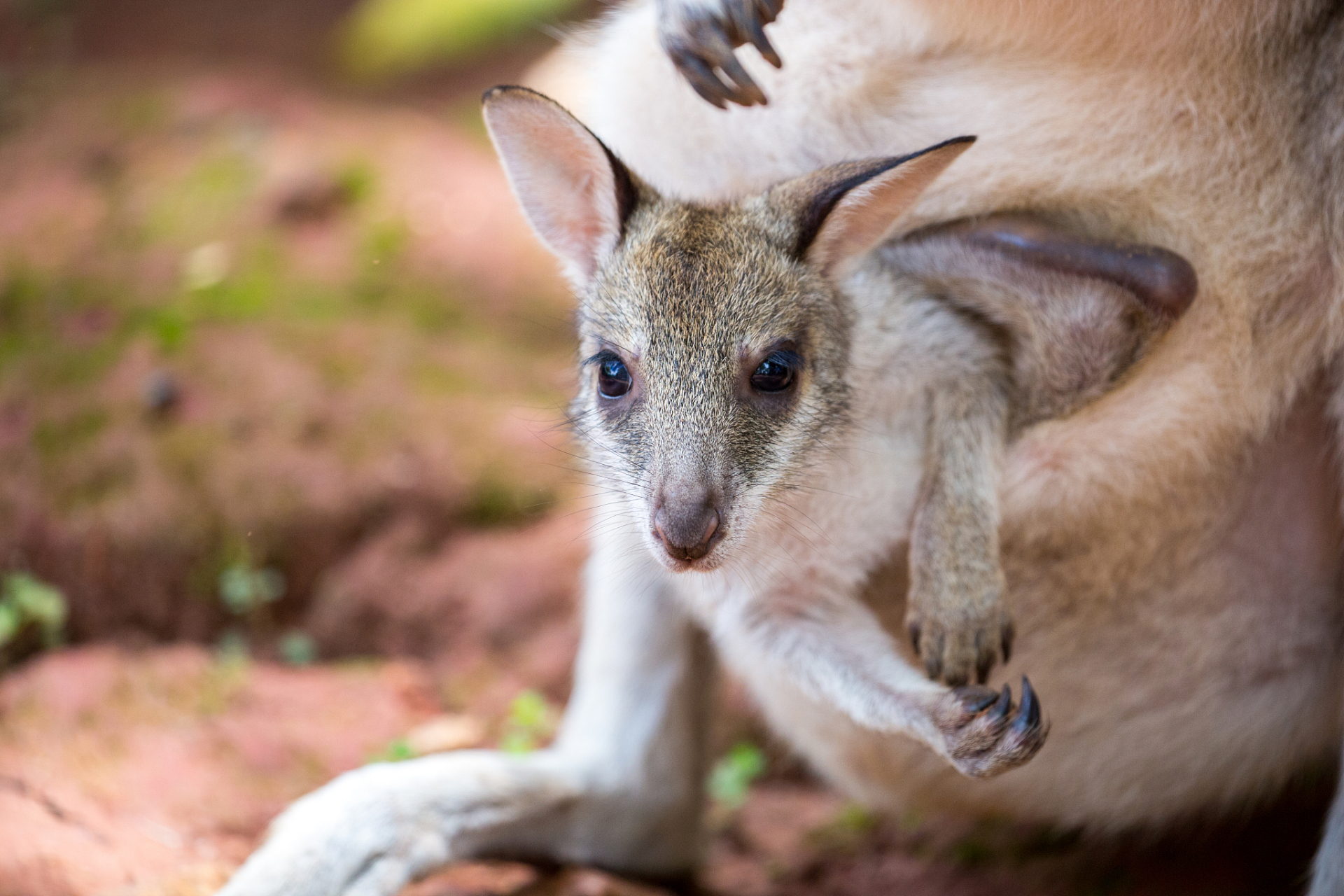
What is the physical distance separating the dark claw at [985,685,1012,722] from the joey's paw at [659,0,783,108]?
979mm

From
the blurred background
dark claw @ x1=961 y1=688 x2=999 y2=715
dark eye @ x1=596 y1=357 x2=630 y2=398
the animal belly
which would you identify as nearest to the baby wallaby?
dark eye @ x1=596 y1=357 x2=630 y2=398

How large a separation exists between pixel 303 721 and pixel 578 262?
4.99 ft

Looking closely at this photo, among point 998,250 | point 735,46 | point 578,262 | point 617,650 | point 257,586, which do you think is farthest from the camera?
point 257,586

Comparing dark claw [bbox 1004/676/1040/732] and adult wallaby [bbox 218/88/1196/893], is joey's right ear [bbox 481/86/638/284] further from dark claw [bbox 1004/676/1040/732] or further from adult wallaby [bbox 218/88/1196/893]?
dark claw [bbox 1004/676/1040/732]

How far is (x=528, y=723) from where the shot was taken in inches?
126

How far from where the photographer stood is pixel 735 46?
206 cm

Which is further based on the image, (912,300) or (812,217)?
(912,300)

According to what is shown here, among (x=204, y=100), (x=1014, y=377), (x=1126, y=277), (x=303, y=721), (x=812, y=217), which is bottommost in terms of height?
(x=303, y=721)

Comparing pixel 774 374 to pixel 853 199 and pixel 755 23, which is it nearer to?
pixel 853 199

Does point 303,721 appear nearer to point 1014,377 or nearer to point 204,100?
point 1014,377

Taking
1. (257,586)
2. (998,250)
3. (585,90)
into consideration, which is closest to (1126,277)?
(998,250)

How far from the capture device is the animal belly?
7.80 feet

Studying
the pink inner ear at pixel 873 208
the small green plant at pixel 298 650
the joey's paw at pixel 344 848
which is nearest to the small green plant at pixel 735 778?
the joey's paw at pixel 344 848

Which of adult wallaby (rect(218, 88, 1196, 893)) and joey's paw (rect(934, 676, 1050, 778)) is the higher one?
adult wallaby (rect(218, 88, 1196, 893))
